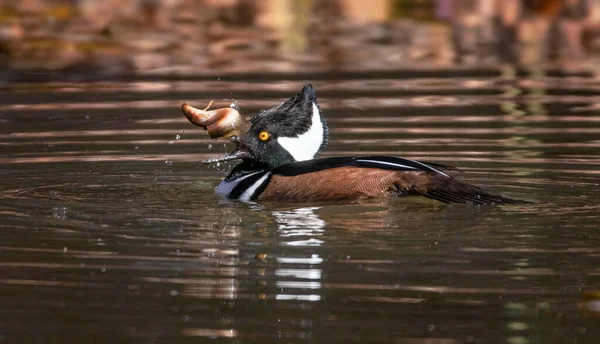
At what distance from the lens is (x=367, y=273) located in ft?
21.3

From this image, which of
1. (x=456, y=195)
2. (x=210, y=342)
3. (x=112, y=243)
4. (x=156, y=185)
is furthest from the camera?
(x=156, y=185)

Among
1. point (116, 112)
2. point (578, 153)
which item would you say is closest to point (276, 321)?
point (578, 153)

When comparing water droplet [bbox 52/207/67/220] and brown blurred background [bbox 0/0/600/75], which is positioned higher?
brown blurred background [bbox 0/0/600/75]

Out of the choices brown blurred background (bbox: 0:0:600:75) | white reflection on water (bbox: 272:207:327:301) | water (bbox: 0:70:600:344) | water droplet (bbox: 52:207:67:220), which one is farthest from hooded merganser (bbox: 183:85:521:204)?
brown blurred background (bbox: 0:0:600:75)

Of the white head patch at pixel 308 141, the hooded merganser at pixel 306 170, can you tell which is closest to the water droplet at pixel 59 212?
the hooded merganser at pixel 306 170

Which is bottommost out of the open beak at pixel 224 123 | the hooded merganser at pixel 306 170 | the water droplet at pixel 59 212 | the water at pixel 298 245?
the water at pixel 298 245

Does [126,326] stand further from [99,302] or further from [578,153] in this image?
[578,153]

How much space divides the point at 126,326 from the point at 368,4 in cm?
1458

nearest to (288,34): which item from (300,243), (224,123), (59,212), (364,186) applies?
(224,123)

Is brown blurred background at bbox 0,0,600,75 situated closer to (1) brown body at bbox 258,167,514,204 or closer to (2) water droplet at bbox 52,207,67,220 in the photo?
(1) brown body at bbox 258,167,514,204

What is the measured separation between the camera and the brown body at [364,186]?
801 centimetres

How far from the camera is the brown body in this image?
26.3 feet

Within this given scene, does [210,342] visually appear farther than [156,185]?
No

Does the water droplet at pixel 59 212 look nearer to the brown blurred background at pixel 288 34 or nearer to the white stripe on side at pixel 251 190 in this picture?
the white stripe on side at pixel 251 190
